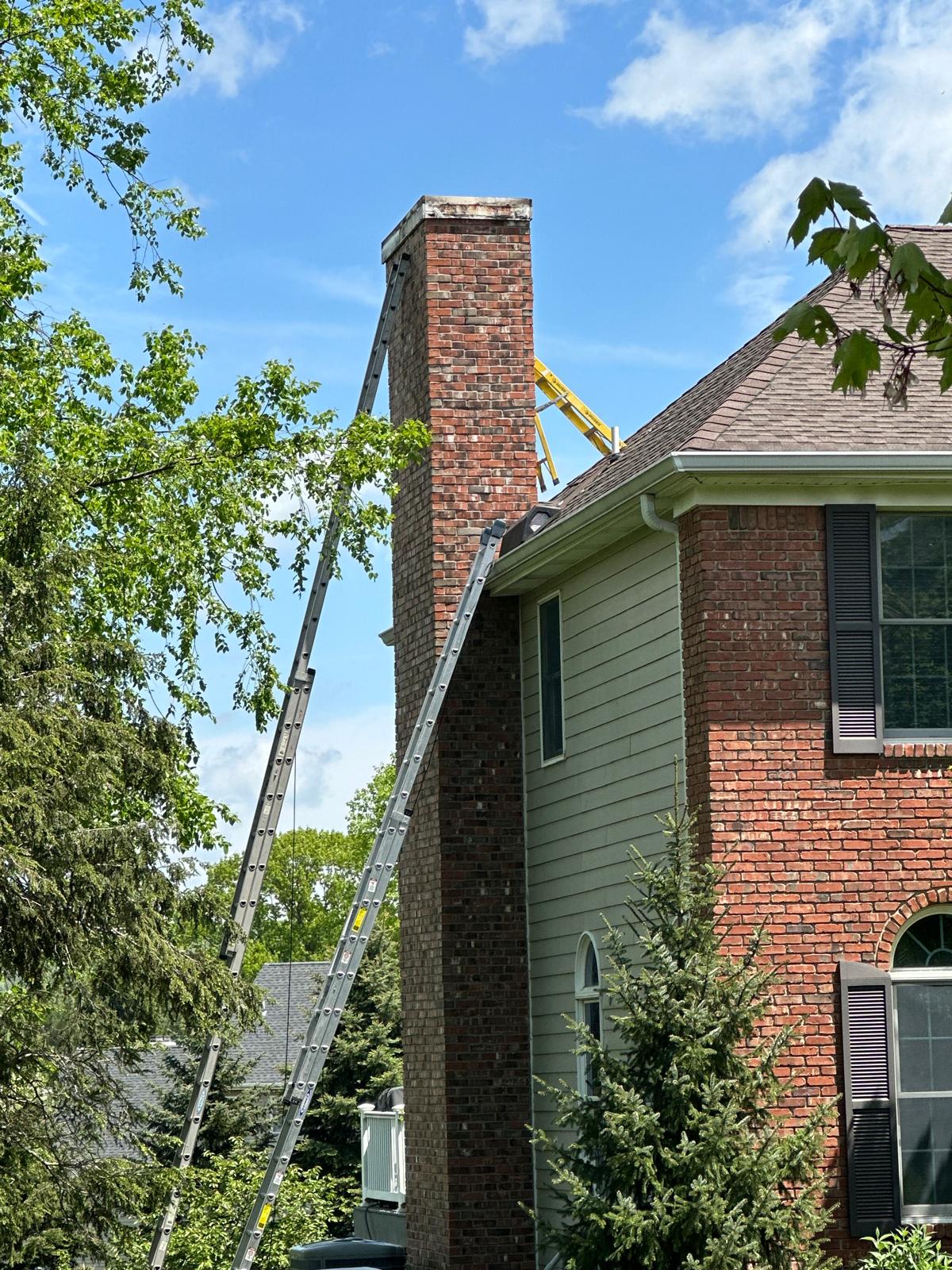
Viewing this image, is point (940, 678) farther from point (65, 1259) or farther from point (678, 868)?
point (65, 1259)

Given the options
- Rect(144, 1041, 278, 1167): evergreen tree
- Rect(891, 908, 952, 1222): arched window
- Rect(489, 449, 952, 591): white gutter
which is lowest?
Rect(144, 1041, 278, 1167): evergreen tree

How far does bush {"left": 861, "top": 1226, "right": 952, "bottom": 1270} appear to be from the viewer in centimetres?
1166

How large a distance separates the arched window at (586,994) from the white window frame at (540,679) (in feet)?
5.66

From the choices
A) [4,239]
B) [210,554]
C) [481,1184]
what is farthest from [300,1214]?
[4,239]

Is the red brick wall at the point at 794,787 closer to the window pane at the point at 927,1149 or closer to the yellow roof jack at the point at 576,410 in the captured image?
the window pane at the point at 927,1149

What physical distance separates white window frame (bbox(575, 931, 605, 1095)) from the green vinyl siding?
0.08 m

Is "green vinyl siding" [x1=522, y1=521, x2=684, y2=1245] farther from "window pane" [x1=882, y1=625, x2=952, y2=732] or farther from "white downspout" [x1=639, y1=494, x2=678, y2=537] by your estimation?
"window pane" [x1=882, y1=625, x2=952, y2=732]

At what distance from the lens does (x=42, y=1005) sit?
43.1 feet

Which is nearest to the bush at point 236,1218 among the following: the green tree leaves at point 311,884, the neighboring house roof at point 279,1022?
Answer: the neighboring house roof at point 279,1022

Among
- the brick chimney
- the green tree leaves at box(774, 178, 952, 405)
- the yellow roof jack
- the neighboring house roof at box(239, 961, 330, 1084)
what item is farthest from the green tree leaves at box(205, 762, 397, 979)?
the green tree leaves at box(774, 178, 952, 405)

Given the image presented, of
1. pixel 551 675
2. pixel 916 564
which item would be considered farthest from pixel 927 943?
pixel 551 675

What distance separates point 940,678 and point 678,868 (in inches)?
102

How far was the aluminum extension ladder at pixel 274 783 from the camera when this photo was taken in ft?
47.1

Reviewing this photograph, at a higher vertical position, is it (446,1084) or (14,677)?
(14,677)
